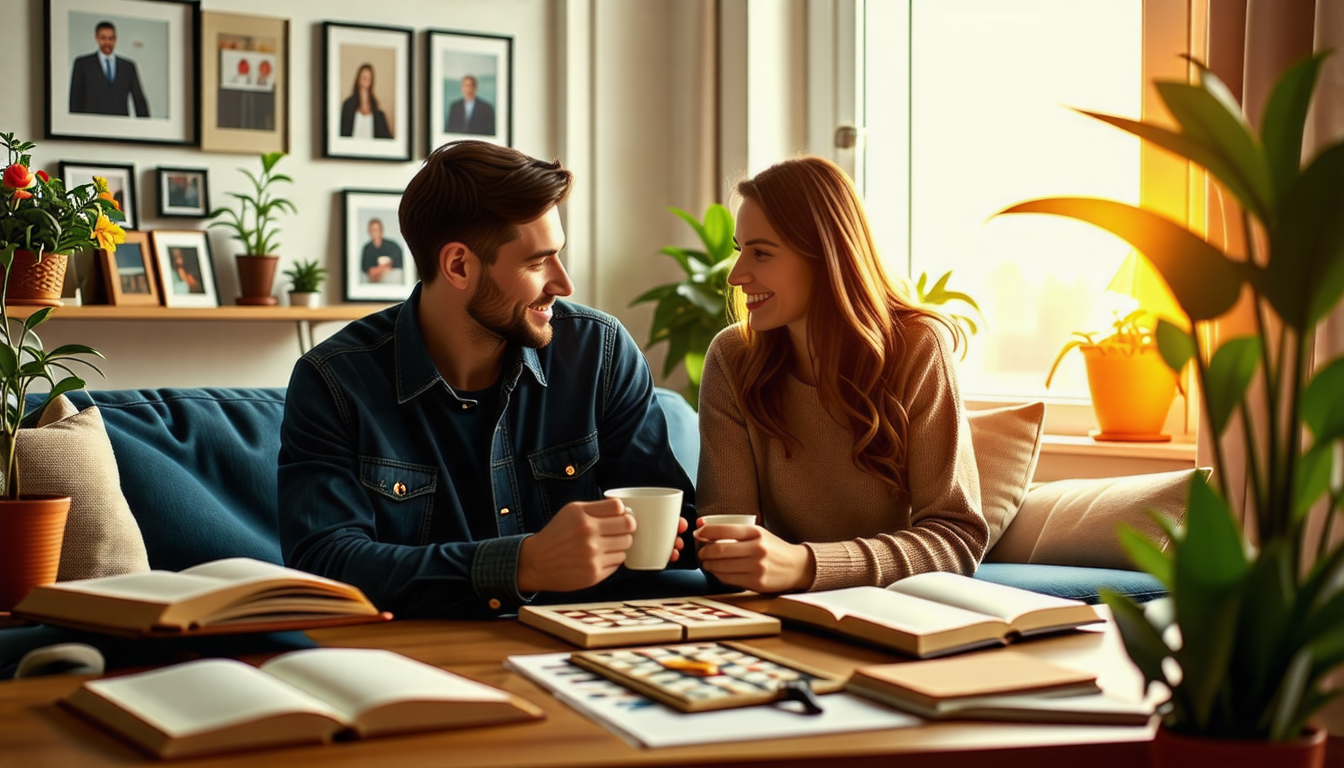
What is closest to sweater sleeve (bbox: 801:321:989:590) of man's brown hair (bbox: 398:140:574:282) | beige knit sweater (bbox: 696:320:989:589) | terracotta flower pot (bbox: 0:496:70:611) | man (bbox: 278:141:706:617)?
beige knit sweater (bbox: 696:320:989:589)

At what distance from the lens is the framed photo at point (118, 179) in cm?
367

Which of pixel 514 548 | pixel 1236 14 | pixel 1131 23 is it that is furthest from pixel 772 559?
pixel 1131 23

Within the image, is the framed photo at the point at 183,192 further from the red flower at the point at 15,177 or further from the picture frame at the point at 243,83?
the red flower at the point at 15,177

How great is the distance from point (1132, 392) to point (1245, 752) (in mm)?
2211

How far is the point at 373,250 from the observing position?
4031 mm

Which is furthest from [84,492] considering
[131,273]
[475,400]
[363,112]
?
[363,112]

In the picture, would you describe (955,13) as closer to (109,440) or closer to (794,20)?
(794,20)

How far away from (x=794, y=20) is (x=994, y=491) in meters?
2.13

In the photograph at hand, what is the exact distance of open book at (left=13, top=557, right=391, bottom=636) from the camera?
107 centimetres

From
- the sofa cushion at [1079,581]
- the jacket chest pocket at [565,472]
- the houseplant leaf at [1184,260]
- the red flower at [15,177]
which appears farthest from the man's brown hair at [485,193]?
the houseplant leaf at [1184,260]

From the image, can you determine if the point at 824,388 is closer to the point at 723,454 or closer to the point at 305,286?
the point at 723,454

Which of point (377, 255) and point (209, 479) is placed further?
point (377, 255)

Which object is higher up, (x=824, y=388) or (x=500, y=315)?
(x=500, y=315)

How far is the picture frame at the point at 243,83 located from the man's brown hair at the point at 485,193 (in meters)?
2.22
